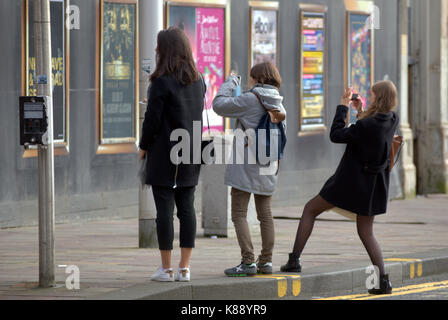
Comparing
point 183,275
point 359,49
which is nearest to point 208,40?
point 359,49

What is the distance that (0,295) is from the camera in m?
7.40

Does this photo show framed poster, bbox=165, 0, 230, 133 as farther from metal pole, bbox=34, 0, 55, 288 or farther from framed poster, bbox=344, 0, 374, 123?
metal pole, bbox=34, 0, 55, 288

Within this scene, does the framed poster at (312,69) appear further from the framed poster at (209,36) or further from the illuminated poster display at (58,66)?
the illuminated poster display at (58,66)

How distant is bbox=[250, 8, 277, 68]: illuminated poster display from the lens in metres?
15.6

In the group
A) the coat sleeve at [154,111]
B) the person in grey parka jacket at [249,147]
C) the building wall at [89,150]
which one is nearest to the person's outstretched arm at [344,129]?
the person in grey parka jacket at [249,147]

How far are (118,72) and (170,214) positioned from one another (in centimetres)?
592

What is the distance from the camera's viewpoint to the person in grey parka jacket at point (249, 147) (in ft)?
27.0

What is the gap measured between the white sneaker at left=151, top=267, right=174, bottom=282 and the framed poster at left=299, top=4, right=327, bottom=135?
8.84m

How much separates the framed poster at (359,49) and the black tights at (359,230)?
9.02 meters

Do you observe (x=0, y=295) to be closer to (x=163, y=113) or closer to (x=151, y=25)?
(x=163, y=113)

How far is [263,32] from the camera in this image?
15.8m

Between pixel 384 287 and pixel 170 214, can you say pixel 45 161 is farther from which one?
pixel 384 287

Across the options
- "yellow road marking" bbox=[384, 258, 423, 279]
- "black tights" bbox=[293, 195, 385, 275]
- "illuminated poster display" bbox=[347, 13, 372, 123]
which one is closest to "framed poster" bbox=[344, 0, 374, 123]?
"illuminated poster display" bbox=[347, 13, 372, 123]

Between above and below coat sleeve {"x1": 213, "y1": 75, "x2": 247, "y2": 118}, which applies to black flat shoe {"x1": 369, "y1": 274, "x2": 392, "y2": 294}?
below
